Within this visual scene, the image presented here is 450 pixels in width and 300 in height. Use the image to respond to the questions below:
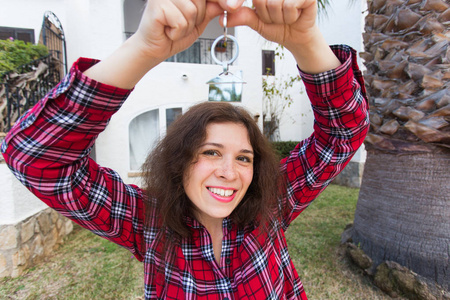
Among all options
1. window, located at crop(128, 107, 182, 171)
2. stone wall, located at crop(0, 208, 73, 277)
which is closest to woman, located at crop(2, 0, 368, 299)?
stone wall, located at crop(0, 208, 73, 277)

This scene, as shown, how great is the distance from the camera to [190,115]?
4.32 feet

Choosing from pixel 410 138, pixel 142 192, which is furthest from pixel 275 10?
pixel 410 138

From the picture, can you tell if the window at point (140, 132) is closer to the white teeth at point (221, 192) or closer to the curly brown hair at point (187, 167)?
the curly brown hair at point (187, 167)

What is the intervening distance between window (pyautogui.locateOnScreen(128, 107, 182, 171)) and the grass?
8.41 ft

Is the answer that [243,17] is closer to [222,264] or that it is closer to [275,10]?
[275,10]

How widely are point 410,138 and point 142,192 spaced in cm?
253

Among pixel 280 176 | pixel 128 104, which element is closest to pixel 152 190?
pixel 280 176

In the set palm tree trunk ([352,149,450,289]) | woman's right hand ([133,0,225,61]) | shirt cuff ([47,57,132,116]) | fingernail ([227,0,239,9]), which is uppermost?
fingernail ([227,0,239,9])

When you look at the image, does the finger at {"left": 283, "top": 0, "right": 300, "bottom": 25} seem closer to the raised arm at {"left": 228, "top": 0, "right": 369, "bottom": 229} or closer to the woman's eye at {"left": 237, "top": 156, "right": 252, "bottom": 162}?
the raised arm at {"left": 228, "top": 0, "right": 369, "bottom": 229}

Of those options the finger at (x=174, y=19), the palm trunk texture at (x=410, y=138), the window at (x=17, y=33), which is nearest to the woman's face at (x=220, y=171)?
the finger at (x=174, y=19)

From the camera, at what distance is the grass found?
3044mm

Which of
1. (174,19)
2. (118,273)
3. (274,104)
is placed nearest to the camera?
(174,19)

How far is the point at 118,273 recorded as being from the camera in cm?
355

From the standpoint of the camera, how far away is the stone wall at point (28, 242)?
342 cm
